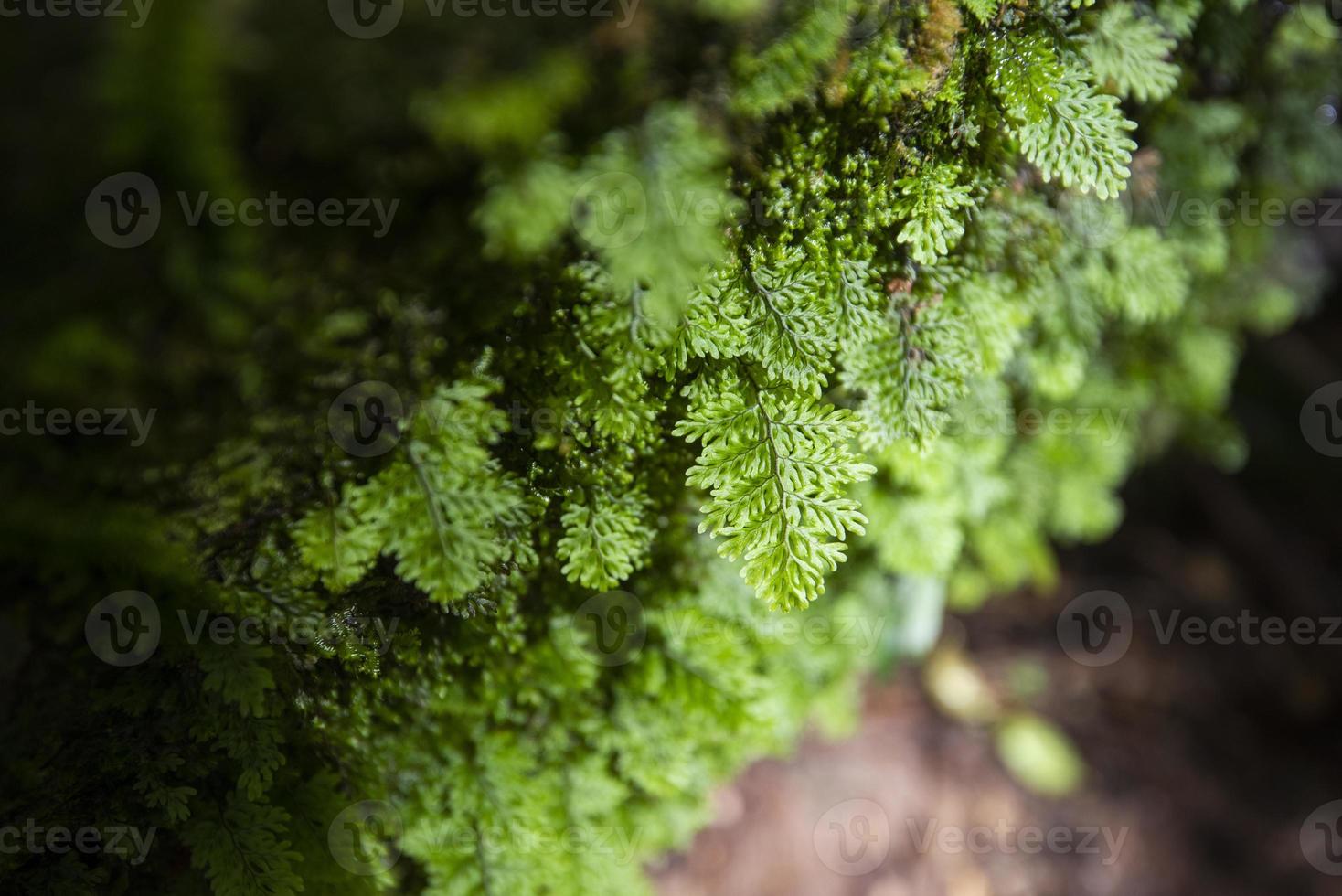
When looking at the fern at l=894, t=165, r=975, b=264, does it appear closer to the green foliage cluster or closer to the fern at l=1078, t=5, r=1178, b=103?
the green foliage cluster

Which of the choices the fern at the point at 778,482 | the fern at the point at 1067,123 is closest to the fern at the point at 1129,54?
the fern at the point at 1067,123

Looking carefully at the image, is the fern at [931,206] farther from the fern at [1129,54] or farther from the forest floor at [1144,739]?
the forest floor at [1144,739]

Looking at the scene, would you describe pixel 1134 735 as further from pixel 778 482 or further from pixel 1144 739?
pixel 778 482

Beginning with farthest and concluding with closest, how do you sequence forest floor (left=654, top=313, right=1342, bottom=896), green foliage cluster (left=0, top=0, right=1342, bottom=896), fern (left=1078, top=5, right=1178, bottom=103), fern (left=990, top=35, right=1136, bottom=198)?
forest floor (left=654, top=313, right=1342, bottom=896) → fern (left=1078, top=5, right=1178, bottom=103) → fern (left=990, top=35, right=1136, bottom=198) → green foliage cluster (left=0, top=0, right=1342, bottom=896)

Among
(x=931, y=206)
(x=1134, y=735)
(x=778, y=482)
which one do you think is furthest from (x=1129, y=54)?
(x=1134, y=735)

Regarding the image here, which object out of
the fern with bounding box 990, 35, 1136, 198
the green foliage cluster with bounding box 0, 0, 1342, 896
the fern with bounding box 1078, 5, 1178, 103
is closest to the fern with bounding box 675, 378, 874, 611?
the green foliage cluster with bounding box 0, 0, 1342, 896

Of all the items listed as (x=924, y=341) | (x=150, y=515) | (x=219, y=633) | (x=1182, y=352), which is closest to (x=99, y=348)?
(x=150, y=515)

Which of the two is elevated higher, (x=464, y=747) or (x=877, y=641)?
(x=877, y=641)

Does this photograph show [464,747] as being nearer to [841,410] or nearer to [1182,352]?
[841,410]

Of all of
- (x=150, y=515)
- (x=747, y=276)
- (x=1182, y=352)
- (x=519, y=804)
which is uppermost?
(x=1182, y=352)
